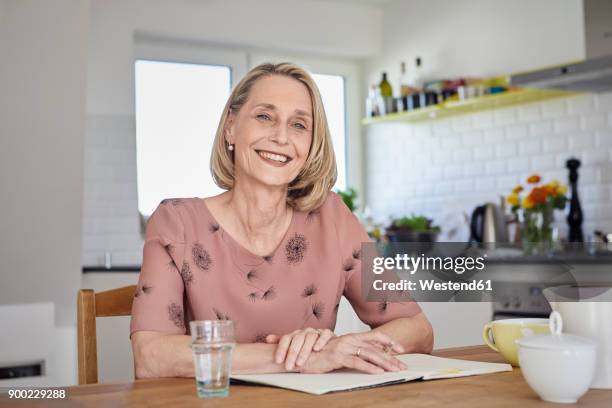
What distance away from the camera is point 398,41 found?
5793 mm

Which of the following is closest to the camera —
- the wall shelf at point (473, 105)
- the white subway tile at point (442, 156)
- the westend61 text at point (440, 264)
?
the westend61 text at point (440, 264)

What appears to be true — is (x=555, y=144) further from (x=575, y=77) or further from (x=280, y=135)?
(x=280, y=135)

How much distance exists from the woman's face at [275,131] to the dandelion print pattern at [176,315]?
37cm

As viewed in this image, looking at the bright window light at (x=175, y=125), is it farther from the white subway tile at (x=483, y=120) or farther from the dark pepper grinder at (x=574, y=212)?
the dark pepper grinder at (x=574, y=212)

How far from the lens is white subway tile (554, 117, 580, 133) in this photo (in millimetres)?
4496

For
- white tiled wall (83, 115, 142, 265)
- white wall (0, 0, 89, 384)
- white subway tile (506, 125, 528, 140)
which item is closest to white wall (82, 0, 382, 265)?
white tiled wall (83, 115, 142, 265)

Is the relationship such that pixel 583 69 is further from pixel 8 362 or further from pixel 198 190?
pixel 8 362

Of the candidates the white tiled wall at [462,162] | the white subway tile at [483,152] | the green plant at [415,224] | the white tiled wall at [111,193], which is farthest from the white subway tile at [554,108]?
the white tiled wall at [111,193]

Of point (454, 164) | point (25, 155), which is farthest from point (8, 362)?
point (454, 164)

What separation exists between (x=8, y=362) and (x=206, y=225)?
2.52m

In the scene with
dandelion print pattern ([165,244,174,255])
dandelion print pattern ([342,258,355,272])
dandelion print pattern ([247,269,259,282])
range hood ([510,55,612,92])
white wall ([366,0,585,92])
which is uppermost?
white wall ([366,0,585,92])

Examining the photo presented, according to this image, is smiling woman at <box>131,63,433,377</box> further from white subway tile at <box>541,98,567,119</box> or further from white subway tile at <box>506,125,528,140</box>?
white subway tile at <box>506,125,528,140</box>

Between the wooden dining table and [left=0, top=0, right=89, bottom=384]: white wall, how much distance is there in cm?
242

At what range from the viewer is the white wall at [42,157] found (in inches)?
132
